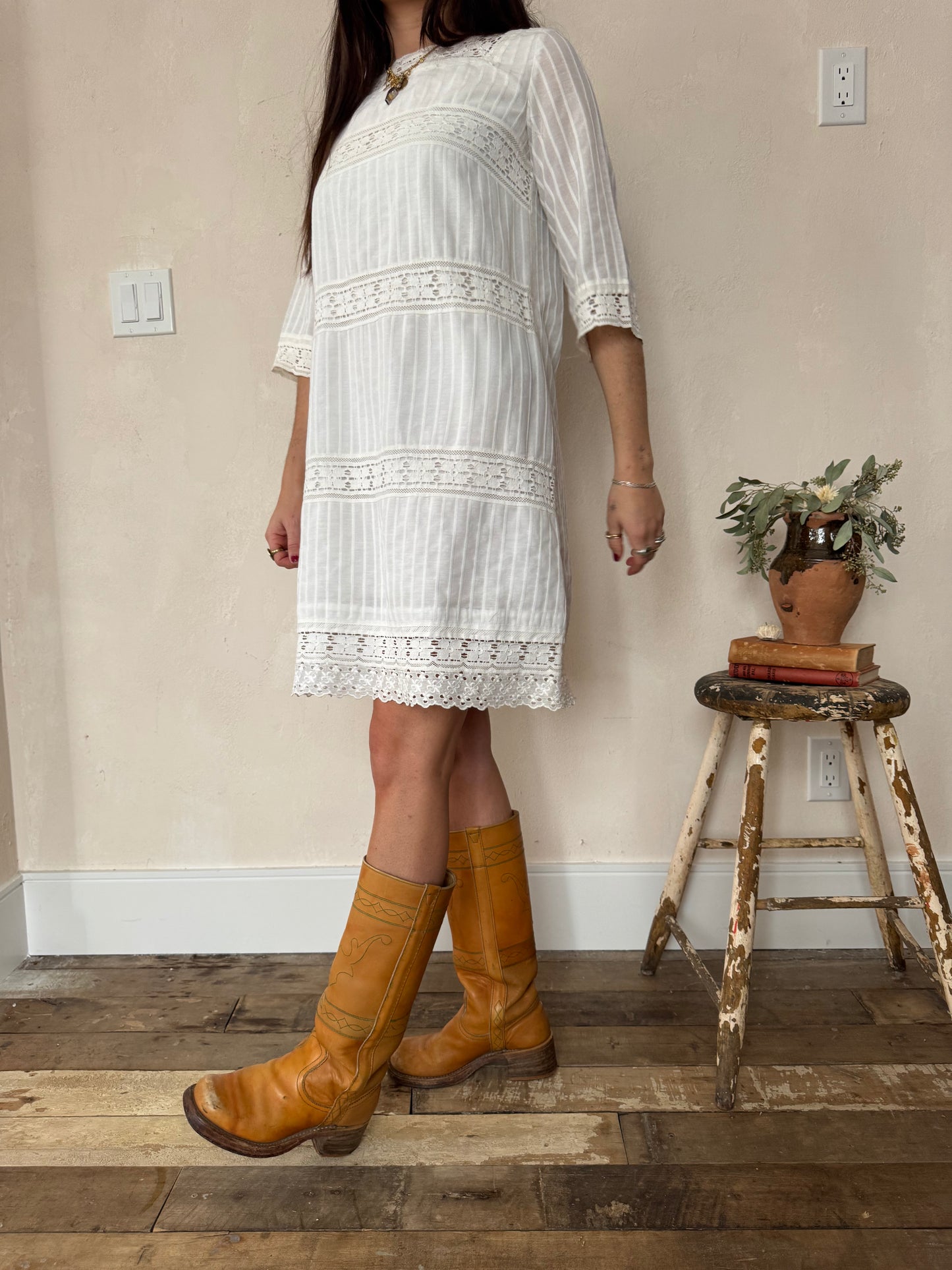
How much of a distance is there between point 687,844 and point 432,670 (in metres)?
0.66

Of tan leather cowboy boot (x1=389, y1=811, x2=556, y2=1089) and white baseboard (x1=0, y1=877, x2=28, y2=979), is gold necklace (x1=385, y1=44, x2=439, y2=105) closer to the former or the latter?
tan leather cowboy boot (x1=389, y1=811, x2=556, y2=1089)

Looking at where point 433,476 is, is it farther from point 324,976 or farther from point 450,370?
point 324,976

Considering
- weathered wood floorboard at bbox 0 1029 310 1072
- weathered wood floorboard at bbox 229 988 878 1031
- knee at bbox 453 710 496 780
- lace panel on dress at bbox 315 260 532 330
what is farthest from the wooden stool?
lace panel on dress at bbox 315 260 532 330

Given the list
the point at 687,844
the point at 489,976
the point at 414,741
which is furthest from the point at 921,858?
the point at 414,741

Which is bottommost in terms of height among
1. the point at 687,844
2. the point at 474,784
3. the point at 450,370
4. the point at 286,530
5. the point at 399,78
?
the point at 687,844

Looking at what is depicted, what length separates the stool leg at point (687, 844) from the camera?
1422 millimetres

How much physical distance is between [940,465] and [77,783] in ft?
5.17

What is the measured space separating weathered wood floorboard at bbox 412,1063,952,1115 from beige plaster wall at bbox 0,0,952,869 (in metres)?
0.45

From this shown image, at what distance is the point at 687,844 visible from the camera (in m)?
1.44

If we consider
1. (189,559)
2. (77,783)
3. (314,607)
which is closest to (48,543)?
(189,559)

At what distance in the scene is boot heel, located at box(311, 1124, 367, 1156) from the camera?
1032 millimetres

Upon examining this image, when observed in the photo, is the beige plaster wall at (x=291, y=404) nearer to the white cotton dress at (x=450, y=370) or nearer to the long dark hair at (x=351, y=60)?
the long dark hair at (x=351, y=60)

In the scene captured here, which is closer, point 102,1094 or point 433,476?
point 433,476

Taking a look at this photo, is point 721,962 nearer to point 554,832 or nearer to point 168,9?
point 554,832
